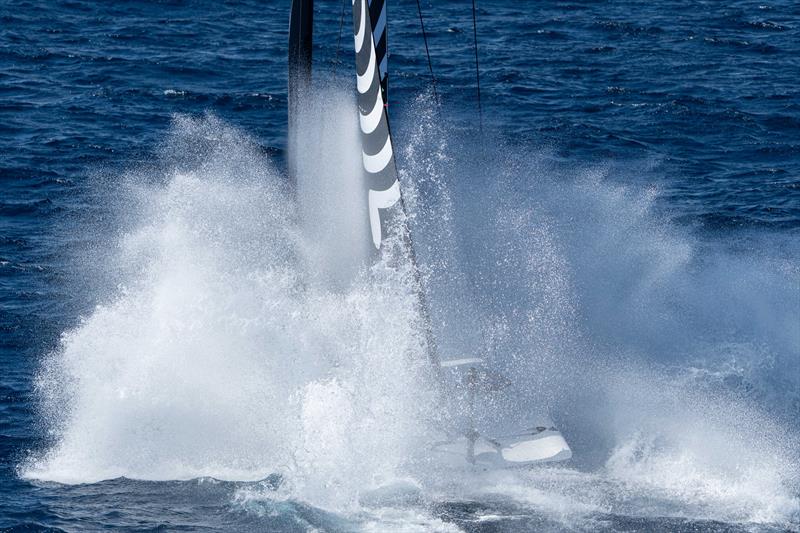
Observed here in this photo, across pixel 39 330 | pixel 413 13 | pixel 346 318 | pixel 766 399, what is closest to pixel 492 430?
pixel 346 318

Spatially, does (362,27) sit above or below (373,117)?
above

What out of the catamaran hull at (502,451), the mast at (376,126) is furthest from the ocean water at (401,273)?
the mast at (376,126)

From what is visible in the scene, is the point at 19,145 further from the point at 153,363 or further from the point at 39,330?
the point at 153,363

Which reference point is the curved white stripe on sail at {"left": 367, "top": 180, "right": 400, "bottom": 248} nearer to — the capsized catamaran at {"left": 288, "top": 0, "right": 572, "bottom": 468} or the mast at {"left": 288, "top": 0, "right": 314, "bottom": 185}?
the capsized catamaran at {"left": 288, "top": 0, "right": 572, "bottom": 468}

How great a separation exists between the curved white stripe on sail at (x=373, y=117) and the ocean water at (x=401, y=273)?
2308 mm

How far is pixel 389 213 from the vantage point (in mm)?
24875

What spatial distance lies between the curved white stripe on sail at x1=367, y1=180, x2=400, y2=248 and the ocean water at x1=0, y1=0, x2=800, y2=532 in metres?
0.65

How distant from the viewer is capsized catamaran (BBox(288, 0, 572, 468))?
24.2 metres

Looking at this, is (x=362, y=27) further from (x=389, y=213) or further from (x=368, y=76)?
(x=389, y=213)

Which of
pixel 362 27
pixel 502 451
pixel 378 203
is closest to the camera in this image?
pixel 362 27

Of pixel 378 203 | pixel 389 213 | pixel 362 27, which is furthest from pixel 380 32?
pixel 389 213

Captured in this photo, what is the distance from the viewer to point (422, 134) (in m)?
43.4

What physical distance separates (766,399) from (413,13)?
93.6ft

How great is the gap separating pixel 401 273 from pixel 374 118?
10.5ft
